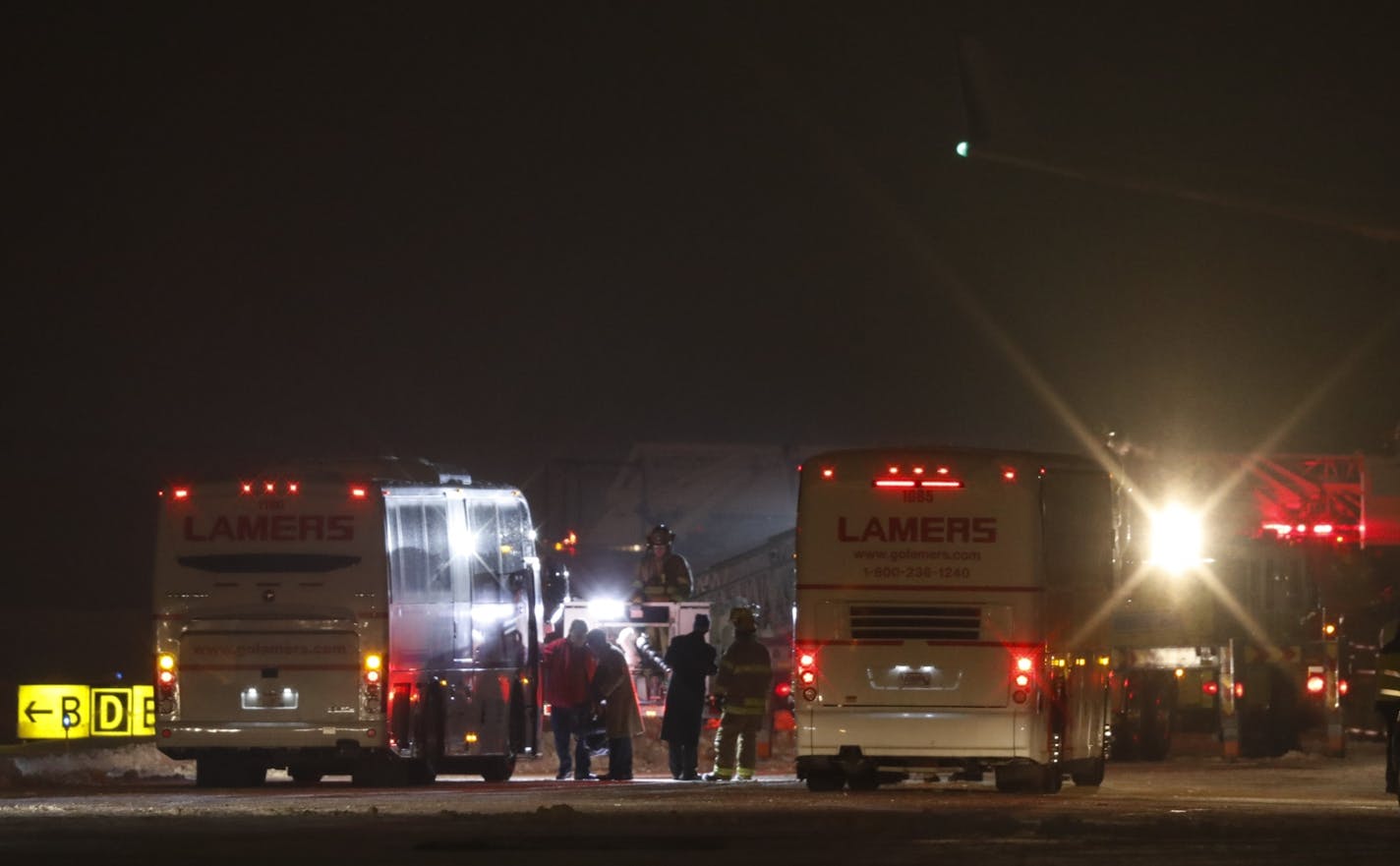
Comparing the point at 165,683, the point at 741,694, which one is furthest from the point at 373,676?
the point at 741,694

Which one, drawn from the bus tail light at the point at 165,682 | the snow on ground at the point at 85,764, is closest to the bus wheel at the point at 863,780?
the bus tail light at the point at 165,682

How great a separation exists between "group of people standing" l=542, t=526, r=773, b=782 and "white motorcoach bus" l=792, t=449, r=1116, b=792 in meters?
2.41

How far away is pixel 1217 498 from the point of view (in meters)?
40.0

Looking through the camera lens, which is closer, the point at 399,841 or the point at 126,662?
the point at 399,841

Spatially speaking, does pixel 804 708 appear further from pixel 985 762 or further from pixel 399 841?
pixel 399 841

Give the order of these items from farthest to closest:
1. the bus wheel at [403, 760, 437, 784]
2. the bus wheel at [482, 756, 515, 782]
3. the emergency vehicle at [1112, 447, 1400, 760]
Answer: the emergency vehicle at [1112, 447, 1400, 760] → the bus wheel at [482, 756, 515, 782] → the bus wheel at [403, 760, 437, 784]

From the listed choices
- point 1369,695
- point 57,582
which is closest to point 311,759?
point 1369,695

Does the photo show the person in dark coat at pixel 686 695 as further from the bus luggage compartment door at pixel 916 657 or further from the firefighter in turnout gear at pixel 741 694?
the bus luggage compartment door at pixel 916 657

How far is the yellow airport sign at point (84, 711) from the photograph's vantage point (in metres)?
32.6

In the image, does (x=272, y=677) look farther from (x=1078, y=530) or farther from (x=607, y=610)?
(x=1078, y=530)

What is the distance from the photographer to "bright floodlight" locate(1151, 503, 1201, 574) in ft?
104

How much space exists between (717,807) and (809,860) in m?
4.36

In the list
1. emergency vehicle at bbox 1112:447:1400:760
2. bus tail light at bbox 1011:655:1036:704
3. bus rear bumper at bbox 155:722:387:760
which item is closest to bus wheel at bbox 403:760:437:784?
bus rear bumper at bbox 155:722:387:760

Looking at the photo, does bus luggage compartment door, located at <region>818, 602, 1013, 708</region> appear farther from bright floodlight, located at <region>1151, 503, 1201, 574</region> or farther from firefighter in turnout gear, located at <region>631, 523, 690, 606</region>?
bright floodlight, located at <region>1151, 503, 1201, 574</region>
